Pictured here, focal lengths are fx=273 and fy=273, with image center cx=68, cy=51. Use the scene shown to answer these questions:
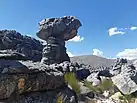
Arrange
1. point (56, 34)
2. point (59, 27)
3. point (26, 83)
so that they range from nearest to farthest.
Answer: point (26, 83)
point (56, 34)
point (59, 27)

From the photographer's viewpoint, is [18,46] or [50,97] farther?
[18,46]

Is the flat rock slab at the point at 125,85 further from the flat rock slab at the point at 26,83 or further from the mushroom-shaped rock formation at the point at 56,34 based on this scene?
the mushroom-shaped rock formation at the point at 56,34

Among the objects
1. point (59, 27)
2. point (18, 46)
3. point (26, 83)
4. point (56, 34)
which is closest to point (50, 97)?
point (26, 83)

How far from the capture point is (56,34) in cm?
7356

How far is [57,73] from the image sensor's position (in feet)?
79.8

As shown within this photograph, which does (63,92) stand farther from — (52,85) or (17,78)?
(17,78)

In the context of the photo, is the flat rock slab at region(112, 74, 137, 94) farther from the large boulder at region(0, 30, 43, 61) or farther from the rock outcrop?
the large boulder at region(0, 30, 43, 61)

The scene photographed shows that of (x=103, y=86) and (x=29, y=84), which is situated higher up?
(x=29, y=84)

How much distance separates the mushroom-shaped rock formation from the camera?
6925cm

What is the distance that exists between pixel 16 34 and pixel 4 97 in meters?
78.7

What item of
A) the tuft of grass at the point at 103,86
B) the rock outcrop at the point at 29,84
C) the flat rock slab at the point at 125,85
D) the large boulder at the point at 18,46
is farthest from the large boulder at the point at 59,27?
the rock outcrop at the point at 29,84

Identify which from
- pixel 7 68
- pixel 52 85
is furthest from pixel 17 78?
pixel 52 85

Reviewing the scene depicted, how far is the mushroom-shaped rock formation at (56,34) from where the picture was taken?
6925 centimetres

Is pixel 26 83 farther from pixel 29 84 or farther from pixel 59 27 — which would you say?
pixel 59 27
